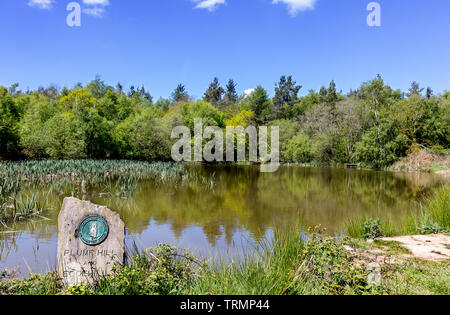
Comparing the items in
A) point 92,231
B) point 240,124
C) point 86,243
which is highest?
point 240,124

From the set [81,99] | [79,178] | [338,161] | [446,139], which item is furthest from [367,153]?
[81,99]

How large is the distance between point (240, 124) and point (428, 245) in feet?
115

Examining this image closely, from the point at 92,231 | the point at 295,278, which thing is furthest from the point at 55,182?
the point at 295,278

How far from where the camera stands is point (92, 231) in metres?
3.49

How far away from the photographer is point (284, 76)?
5209cm

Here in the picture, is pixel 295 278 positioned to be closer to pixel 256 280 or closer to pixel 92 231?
pixel 256 280

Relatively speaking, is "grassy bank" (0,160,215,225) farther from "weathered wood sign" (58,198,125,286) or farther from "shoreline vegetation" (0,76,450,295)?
"weathered wood sign" (58,198,125,286)

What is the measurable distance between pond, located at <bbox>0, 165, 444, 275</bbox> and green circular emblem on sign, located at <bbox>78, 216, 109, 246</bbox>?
1.03 m

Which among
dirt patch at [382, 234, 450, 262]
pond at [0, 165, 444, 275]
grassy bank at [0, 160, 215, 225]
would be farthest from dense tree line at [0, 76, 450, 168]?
dirt patch at [382, 234, 450, 262]

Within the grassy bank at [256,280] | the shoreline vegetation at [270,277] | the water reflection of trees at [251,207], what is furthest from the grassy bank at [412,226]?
the grassy bank at [256,280]

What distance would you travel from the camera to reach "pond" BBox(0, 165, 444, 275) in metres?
5.59

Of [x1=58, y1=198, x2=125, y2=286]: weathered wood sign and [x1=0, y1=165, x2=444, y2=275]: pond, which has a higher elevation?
[x1=58, y1=198, x2=125, y2=286]: weathered wood sign
